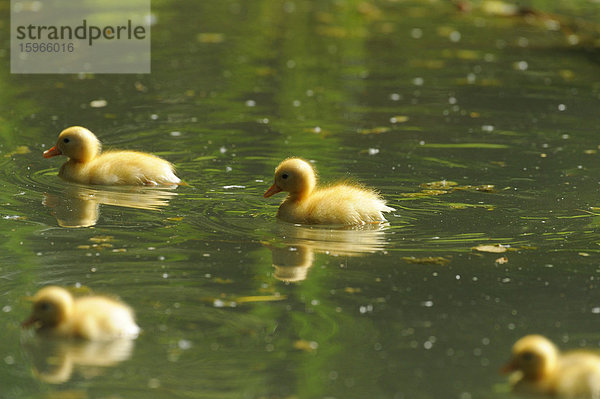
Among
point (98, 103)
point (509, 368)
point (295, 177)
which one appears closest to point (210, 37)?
point (98, 103)

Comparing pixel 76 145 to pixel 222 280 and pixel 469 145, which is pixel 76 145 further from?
pixel 469 145

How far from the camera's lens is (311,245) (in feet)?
21.7

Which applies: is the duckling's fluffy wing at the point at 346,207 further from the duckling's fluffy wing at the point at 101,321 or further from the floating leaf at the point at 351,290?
the duckling's fluffy wing at the point at 101,321

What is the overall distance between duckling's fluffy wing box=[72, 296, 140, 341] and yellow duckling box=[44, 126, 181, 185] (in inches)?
112

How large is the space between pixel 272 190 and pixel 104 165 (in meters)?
1.50

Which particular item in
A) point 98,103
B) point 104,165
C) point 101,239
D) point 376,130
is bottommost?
point 101,239

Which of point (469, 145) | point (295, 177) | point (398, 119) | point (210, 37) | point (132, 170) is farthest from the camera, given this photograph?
point (210, 37)

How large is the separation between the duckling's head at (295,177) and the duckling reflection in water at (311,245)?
294mm

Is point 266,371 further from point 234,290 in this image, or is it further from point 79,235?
point 79,235

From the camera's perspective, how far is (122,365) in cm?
478

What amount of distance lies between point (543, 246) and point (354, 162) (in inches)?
94.5

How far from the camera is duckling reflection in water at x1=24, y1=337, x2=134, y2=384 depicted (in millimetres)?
4723

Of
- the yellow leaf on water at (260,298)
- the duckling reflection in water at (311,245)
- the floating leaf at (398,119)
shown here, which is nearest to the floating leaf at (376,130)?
the floating leaf at (398,119)

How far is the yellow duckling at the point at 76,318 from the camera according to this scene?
498 centimetres
